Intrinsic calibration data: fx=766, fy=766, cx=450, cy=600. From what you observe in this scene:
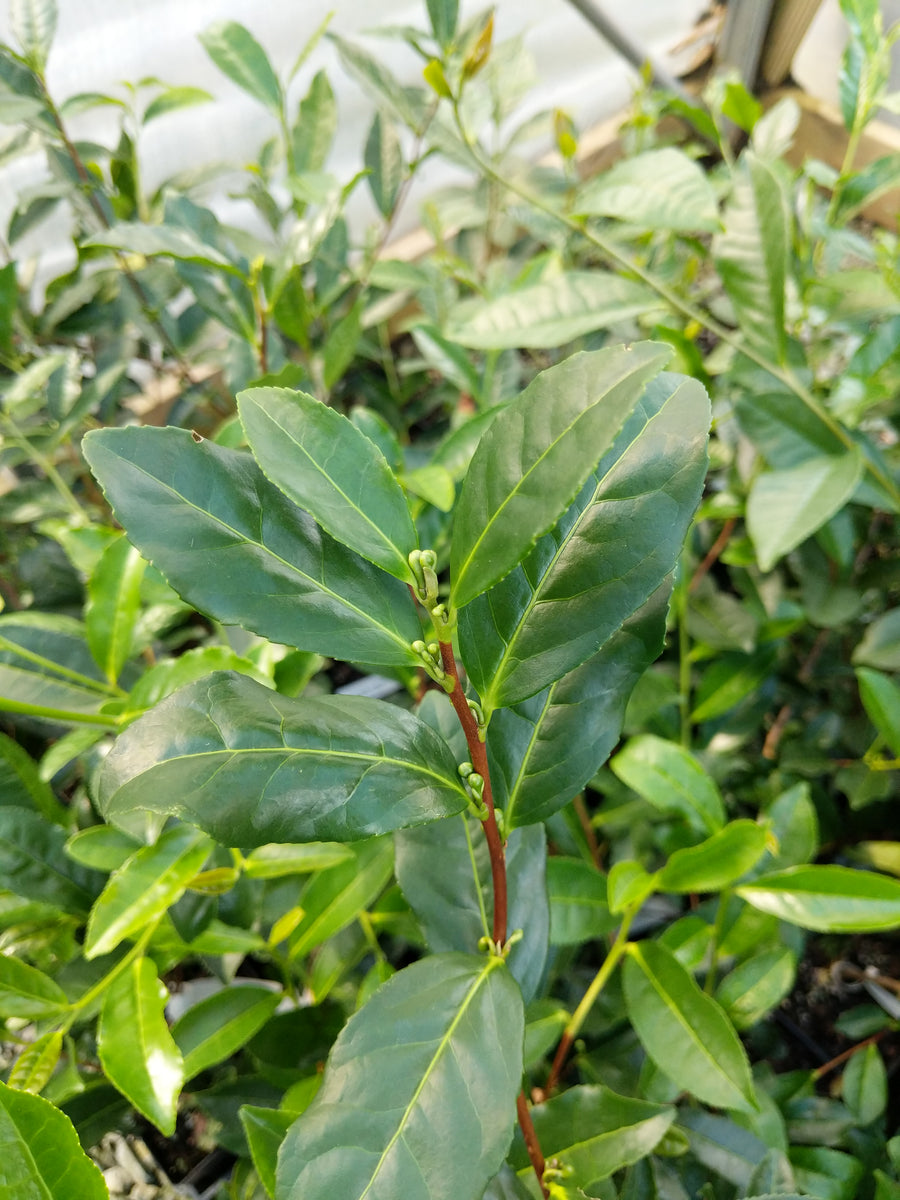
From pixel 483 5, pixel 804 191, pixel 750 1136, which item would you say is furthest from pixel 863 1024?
pixel 483 5

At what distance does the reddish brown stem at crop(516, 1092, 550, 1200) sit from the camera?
444 millimetres

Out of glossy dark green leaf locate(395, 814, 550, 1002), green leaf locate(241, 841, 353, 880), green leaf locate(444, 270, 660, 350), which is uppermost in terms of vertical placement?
green leaf locate(444, 270, 660, 350)

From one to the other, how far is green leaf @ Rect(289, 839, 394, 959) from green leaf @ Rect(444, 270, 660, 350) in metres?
0.46

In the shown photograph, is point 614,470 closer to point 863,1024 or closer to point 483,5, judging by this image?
point 863,1024

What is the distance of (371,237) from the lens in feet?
3.17

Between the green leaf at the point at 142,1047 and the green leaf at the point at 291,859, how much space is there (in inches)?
3.6

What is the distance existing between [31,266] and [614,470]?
1.09 m

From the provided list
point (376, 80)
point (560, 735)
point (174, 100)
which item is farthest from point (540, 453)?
point (174, 100)

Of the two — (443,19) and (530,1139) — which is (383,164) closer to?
(443,19)

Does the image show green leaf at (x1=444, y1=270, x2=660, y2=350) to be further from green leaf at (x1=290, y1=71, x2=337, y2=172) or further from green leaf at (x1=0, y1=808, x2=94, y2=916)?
green leaf at (x1=0, y1=808, x2=94, y2=916)

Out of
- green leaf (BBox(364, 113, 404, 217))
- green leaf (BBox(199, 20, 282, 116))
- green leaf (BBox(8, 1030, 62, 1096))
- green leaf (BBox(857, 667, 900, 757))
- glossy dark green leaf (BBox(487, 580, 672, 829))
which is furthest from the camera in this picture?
green leaf (BBox(364, 113, 404, 217))

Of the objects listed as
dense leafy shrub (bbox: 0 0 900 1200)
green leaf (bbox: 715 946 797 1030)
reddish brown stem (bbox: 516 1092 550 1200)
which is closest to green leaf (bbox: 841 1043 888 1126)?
dense leafy shrub (bbox: 0 0 900 1200)

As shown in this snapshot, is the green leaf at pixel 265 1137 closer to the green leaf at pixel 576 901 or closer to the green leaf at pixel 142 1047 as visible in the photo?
the green leaf at pixel 142 1047

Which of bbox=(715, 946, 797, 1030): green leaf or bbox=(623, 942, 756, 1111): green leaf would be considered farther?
bbox=(715, 946, 797, 1030): green leaf
